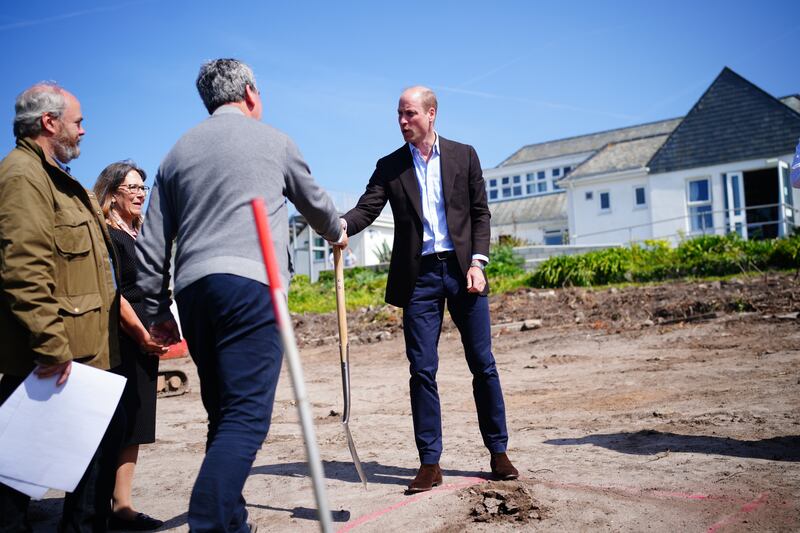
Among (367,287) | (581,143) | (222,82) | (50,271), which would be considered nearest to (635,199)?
(367,287)

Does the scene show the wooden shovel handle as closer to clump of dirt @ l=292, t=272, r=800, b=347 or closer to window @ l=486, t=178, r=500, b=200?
clump of dirt @ l=292, t=272, r=800, b=347

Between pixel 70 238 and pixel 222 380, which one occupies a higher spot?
pixel 70 238

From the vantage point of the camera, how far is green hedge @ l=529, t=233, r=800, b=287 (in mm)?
14758

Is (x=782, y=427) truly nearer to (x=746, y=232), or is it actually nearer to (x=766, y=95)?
(x=746, y=232)

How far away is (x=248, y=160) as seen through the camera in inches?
112

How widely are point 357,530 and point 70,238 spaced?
189 cm

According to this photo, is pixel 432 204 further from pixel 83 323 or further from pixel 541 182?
pixel 541 182

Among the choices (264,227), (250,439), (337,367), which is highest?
(264,227)

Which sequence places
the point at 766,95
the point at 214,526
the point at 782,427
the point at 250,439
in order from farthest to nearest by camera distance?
the point at 766,95 → the point at 782,427 → the point at 250,439 → the point at 214,526

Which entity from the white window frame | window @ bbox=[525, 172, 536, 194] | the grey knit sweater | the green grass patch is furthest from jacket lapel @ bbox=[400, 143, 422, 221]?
window @ bbox=[525, 172, 536, 194]

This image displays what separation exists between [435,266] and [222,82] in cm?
171

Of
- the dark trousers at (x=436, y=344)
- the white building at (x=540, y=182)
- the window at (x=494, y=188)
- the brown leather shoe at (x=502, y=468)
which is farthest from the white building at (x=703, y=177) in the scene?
the brown leather shoe at (x=502, y=468)

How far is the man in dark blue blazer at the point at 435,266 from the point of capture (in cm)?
416

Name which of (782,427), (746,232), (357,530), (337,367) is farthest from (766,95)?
(357,530)
